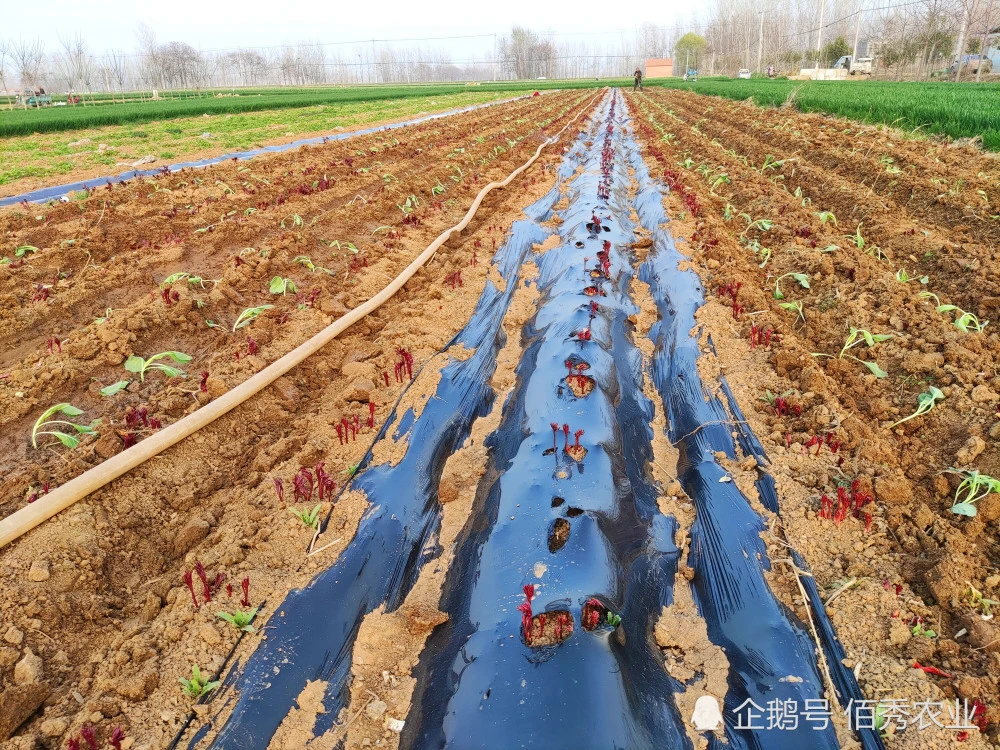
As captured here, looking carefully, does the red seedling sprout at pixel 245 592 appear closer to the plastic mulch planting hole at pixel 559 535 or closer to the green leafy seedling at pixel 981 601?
the plastic mulch planting hole at pixel 559 535

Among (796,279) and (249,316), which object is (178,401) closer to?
(249,316)

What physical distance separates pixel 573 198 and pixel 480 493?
7.99m

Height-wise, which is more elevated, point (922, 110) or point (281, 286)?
point (922, 110)

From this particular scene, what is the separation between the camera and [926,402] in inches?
146

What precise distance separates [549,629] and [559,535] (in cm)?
60

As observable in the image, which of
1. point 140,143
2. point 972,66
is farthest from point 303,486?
point 972,66

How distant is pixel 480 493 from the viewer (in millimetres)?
3535

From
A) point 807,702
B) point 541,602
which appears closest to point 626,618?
point 541,602

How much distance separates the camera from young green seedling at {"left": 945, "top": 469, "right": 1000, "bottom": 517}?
9.73 feet

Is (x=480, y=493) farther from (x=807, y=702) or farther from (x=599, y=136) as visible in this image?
(x=599, y=136)

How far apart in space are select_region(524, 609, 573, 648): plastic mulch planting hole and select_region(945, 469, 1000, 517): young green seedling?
219 centimetres

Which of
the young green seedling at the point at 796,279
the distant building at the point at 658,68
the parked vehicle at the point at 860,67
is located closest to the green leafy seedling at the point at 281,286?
the young green seedling at the point at 796,279

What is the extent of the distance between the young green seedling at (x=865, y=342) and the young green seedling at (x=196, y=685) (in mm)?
4505

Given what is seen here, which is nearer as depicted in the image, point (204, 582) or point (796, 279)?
point (204, 582)
